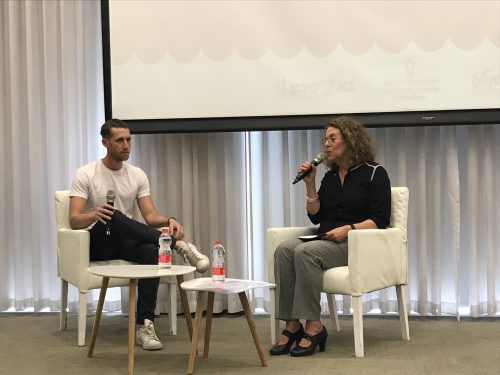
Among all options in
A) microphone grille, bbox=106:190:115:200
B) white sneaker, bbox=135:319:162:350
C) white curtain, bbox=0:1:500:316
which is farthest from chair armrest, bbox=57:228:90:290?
white curtain, bbox=0:1:500:316

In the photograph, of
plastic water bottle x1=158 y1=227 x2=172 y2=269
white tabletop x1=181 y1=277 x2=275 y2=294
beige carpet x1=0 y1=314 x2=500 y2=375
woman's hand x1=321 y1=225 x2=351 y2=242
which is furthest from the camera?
woman's hand x1=321 y1=225 x2=351 y2=242

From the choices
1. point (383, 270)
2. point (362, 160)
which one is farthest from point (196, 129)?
point (383, 270)

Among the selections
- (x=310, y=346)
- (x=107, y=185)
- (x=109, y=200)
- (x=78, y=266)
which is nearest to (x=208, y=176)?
(x=107, y=185)

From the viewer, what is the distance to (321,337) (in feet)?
11.1

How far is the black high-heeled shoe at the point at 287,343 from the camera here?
3.36 metres

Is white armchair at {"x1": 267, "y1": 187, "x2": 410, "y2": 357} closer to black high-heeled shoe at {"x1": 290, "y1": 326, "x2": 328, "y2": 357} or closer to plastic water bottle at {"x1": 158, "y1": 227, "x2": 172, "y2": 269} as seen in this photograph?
black high-heeled shoe at {"x1": 290, "y1": 326, "x2": 328, "y2": 357}

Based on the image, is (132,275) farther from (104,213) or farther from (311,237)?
(311,237)

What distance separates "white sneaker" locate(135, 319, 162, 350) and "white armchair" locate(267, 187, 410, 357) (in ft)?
1.87

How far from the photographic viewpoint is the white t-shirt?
385 centimetres

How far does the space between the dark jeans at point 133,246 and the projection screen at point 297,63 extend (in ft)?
2.72

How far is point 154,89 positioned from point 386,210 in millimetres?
1638

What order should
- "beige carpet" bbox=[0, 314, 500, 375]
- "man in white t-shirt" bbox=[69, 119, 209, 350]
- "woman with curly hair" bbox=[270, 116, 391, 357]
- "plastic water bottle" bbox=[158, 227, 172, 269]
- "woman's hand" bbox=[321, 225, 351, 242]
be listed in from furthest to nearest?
"man in white t-shirt" bbox=[69, 119, 209, 350], "woman's hand" bbox=[321, 225, 351, 242], "woman with curly hair" bbox=[270, 116, 391, 357], "plastic water bottle" bbox=[158, 227, 172, 269], "beige carpet" bbox=[0, 314, 500, 375]

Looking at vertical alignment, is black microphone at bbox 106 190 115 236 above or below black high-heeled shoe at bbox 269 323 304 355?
above

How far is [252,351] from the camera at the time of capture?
3463 millimetres
